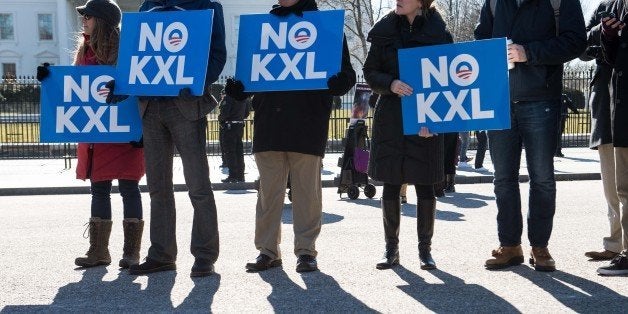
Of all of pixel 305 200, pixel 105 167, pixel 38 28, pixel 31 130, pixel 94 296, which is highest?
pixel 38 28

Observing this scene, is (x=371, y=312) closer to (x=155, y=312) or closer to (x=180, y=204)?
(x=155, y=312)

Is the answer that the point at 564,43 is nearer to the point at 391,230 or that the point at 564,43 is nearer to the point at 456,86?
the point at 456,86

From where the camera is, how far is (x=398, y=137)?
629cm

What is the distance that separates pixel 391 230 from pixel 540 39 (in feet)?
5.56

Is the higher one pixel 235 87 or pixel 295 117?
pixel 235 87

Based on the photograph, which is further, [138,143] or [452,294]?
[138,143]

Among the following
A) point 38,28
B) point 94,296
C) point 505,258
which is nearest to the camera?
point 94,296

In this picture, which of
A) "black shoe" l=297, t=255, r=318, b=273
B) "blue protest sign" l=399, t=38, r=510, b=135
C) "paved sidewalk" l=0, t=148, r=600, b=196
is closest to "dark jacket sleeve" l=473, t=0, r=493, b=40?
"blue protest sign" l=399, t=38, r=510, b=135

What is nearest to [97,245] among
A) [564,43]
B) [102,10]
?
[102,10]

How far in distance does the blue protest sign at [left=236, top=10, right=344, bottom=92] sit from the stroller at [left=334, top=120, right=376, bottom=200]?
200 inches

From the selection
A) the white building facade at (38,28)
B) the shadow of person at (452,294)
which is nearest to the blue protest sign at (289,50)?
the shadow of person at (452,294)

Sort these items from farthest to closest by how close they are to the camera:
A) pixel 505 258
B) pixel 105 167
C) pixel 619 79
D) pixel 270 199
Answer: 1. pixel 105 167
2. pixel 270 199
3. pixel 505 258
4. pixel 619 79

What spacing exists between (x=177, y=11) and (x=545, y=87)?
2.58 meters

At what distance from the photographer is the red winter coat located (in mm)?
6555
